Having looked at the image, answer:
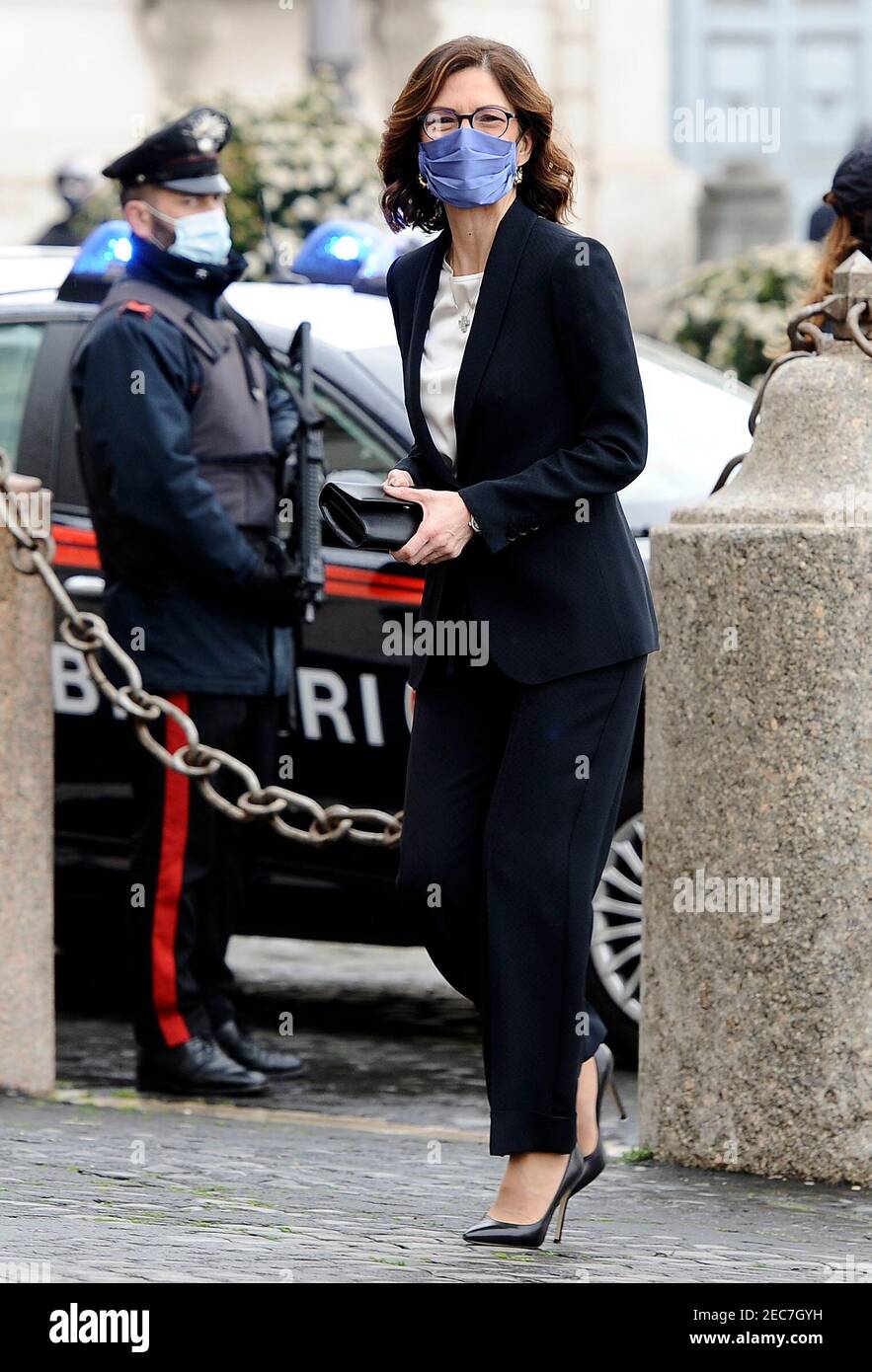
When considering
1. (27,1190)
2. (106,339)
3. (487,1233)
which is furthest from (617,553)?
(106,339)

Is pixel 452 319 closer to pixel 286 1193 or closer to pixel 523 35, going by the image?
pixel 286 1193

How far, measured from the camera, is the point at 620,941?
6344 mm

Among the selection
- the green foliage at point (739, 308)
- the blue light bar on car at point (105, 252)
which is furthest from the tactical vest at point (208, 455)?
the green foliage at point (739, 308)

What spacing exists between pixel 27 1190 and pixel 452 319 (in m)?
1.62

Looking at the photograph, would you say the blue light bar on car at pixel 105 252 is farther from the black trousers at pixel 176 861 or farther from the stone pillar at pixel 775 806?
the stone pillar at pixel 775 806

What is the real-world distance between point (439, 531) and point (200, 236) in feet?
8.00

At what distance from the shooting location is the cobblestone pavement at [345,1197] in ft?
13.0

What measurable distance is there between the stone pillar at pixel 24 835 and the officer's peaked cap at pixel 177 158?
0.92 metres

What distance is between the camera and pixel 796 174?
Result: 2302 cm

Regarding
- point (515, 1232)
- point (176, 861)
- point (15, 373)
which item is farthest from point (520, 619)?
point (15, 373)

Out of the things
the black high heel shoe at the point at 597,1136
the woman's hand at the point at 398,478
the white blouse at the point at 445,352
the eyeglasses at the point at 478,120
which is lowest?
the black high heel shoe at the point at 597,1136

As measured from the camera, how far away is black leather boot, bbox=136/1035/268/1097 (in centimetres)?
608

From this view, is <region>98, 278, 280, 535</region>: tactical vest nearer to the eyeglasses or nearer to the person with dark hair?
the person with dark hair
